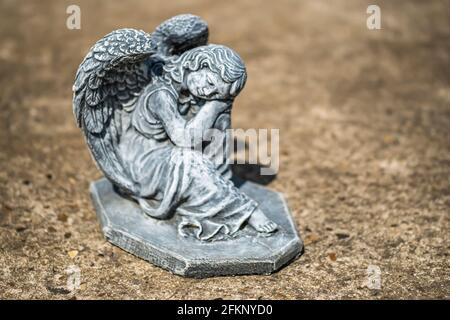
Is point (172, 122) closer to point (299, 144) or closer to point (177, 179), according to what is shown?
point (177, 179)

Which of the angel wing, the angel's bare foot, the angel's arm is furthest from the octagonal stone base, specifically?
the angel's arm

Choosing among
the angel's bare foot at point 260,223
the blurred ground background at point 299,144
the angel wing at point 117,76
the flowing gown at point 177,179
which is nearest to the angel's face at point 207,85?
the flowing gown at point 177,179

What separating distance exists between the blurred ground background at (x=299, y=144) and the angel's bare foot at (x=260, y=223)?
0.37 metres

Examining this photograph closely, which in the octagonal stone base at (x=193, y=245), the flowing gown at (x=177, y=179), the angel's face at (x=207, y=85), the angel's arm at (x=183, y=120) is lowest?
the octagonal stone base at (x=193, y=245)

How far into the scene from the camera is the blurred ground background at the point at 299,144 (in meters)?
5.57

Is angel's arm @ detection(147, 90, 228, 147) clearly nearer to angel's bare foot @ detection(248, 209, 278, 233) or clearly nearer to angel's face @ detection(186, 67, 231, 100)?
angel's face @ detection(186, 67, 231, 100)

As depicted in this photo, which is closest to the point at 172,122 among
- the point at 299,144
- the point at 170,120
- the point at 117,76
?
the point at 170,120

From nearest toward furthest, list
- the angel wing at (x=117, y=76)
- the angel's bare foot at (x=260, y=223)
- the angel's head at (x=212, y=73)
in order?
the angel wing at (x=117, y=76)
the angel's head at (x=212, y=73)
the angel's bare foot at (x=260, y=223)

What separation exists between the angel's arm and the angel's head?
0.34ft

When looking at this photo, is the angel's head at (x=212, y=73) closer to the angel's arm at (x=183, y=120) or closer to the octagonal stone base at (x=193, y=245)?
the angel's arm at (x=183, y=120)

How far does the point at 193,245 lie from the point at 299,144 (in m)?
2.79
